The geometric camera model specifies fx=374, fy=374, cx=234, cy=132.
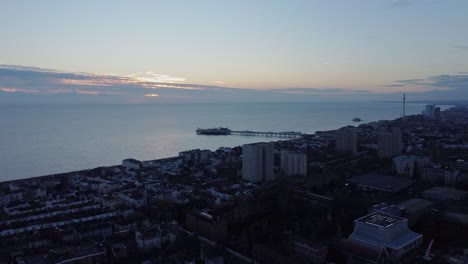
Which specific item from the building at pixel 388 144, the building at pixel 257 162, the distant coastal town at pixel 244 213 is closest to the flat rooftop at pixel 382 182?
the distant coastal town at pixel 244 213

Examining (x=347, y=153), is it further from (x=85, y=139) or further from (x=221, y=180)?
(x=85, y=139)

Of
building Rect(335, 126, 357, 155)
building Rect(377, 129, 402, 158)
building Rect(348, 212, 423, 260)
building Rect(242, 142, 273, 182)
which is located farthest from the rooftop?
building Rect(335, 126, 357, 155)

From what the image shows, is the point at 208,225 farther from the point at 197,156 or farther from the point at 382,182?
the point at 197,156

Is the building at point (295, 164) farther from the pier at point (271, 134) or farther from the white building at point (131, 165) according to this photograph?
the pier at point (271, 134)

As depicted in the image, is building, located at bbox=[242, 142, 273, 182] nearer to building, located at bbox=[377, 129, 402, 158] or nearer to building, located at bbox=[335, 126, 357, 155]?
building, located at bbox=[377, 129, 402, 158]

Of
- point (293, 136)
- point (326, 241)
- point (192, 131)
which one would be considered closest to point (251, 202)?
point (326, 241)

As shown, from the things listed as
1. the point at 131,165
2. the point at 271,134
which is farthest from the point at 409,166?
the point at 271,134
